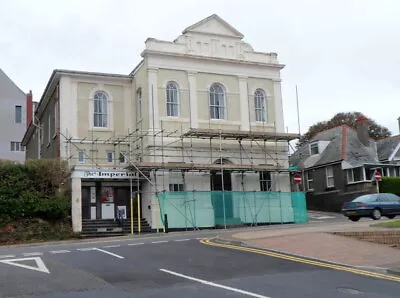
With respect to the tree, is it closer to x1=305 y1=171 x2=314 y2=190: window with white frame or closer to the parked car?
x1=305 y1=171 x2=314 y2=190: window with white frame

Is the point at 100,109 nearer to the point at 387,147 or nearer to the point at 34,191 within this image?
the point at 34,191

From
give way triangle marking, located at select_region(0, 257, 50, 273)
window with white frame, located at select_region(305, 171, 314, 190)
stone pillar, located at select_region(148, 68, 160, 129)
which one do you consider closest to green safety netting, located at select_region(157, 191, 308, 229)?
stone pillar, located at select_region(148, 68, 160, 129)

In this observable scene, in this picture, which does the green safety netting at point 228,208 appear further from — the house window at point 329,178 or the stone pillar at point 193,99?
the house window at point 329,178

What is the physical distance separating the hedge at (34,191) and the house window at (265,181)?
1248 centimetres

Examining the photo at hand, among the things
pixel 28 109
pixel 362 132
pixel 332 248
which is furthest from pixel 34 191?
pixel 28 109

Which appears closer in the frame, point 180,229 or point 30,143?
point 180,229

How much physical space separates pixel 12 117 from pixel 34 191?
35.8 metres

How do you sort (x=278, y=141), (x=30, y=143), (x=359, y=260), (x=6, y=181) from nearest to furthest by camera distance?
1. (x=359, y=260)
2. (x=6, y=181)
3. (x=278, y=141)
4. (x=30, y=143)

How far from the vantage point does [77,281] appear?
10.4m

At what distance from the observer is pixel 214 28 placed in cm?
3425

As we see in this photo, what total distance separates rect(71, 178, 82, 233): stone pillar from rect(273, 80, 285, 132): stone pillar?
14.1 metres

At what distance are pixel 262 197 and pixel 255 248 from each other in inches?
631

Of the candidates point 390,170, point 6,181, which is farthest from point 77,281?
point 390,170

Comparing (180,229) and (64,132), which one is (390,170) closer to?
(180,229)
